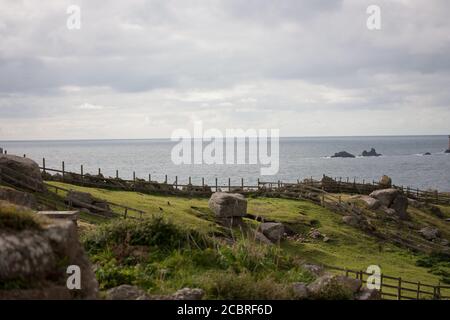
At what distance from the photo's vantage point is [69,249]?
9438 millimetres

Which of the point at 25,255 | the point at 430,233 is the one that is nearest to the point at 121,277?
the point at 25,255

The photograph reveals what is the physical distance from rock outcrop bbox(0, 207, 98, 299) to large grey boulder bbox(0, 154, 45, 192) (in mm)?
28028

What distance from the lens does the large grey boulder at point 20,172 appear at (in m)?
35.9

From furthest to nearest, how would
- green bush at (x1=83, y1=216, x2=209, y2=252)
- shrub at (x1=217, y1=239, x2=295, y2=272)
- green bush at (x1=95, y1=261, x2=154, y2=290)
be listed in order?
green bush at (x1=83, y1=216, x2=209, y2=252) < shrub at (x1=217, y1=239, x2=295, y2=272) < green bush at (x1=95, y1=261, x2=154, y2=290)

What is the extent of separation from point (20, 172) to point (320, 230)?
2433 cm

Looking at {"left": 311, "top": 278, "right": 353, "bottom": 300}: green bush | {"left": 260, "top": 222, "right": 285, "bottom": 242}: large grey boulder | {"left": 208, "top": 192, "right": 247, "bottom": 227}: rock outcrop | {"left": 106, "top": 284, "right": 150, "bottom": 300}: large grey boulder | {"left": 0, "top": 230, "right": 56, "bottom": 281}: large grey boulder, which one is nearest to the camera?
{"left": 0, "top": 230, "right": 56, "bottom": 281}: large grey boulder

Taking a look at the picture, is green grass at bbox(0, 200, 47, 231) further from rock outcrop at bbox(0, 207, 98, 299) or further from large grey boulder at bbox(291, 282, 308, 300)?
large grey boulder at bbox(291, 282, 308, 300)

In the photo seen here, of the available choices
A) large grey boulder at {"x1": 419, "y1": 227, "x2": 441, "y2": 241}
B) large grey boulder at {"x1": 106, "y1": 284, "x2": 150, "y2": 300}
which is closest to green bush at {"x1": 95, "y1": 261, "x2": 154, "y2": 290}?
large grey boulder at {"x1": 106, "y1": 284, "x2": 150, "y2": 300}

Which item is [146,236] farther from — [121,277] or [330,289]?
[330,289]

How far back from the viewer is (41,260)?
29.3 ft

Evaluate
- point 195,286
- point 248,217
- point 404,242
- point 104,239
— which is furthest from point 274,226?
point 195,286

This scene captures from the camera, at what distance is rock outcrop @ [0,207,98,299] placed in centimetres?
859
